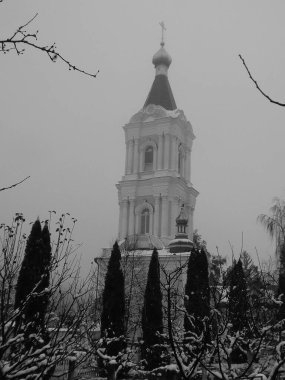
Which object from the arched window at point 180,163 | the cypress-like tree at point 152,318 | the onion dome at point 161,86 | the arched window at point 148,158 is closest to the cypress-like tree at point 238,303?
the cypress-like tree at point 152,318

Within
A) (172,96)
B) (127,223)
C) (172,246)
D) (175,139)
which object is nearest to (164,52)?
(172,96)

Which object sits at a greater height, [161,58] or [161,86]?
[161,58]

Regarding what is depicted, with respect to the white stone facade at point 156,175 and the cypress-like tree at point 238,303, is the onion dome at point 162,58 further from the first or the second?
the cypress-like tree at point 238,303

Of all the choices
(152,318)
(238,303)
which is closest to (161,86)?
(152,318)

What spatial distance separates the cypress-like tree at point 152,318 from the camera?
1697 cm

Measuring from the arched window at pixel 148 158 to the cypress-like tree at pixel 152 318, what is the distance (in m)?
19.9

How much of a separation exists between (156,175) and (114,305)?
20.8 metres

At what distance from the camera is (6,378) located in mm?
4621

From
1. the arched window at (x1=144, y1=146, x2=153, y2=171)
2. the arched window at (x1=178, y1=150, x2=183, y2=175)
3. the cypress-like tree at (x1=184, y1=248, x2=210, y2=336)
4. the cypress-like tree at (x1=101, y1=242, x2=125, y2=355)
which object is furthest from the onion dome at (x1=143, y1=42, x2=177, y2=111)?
the cypress-like tree at (x1=101, y1=242, x2=125, y2=355)

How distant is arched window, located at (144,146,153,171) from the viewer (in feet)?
132

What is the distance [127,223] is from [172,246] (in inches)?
325

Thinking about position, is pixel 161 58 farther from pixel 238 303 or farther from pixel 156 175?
pixel 238 303

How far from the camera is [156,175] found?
37969 millimetres

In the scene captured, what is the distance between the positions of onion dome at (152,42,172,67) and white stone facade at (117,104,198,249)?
7.05 m
